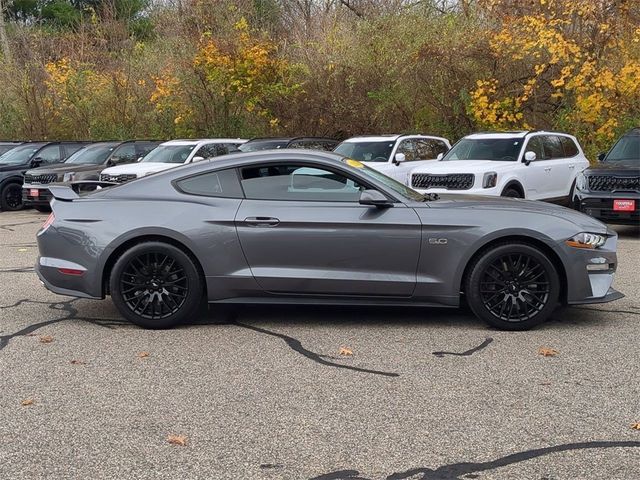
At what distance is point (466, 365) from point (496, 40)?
14.6 m

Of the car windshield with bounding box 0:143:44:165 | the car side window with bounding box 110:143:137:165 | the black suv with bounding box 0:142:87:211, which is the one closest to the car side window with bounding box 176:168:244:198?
the car side window with bounding box 110:143:137:165

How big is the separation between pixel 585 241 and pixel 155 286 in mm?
3597

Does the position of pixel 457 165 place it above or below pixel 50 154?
below

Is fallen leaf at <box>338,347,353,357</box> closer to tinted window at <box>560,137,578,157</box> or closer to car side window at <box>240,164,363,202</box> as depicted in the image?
car side window at <box>240,164,363,202</box>

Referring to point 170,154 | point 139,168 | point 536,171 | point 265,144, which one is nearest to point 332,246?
point 536,171

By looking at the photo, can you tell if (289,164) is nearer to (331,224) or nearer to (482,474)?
(331,224)

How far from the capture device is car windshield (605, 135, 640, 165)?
1311cm

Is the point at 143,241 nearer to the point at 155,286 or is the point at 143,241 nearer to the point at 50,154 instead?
the point at 155,286

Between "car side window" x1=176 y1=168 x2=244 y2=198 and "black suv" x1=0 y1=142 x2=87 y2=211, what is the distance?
13.3 m

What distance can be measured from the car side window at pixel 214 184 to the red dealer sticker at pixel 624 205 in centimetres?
749

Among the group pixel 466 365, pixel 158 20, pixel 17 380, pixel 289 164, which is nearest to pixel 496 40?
pixel 289 164

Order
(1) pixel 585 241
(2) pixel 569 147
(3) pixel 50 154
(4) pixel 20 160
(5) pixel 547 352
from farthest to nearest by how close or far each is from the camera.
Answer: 1. (3) pixel 50 154
2. (4) pixel 20 160
3. (2) pixel 569 147
4. (1) pixel 585 241
5. (5) pixel 547 352

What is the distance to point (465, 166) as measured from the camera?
12.5 metres

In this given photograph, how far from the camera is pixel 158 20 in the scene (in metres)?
35.0
